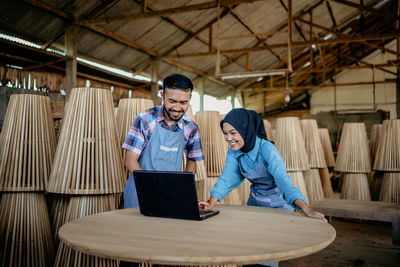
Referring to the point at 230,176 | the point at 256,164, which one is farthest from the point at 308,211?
the point at 230,176

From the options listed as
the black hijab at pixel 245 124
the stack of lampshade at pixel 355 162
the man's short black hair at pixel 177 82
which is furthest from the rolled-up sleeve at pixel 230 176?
the stack of lampshade at pixel 355 162

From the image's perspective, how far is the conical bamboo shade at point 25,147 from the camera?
259 cm

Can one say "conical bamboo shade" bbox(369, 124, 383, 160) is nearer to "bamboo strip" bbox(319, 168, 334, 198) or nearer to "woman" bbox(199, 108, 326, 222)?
"bamboo strip" bbox(319, 168, 334, 198)

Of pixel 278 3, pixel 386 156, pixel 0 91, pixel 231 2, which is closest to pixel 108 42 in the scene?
pixel 0 91

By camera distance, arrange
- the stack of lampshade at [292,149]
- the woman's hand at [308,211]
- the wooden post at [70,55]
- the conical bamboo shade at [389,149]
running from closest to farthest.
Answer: the woman's hand at [308,211] < the stack of lampshade at [292,149] < the conical bamboo shade at [389,149] < the wooden post at [70,55]

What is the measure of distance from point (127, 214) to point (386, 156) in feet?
14.5

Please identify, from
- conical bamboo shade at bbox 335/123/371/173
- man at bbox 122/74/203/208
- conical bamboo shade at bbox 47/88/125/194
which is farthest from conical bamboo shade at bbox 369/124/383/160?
conical bamboo shade at bbox 47/88/125/194

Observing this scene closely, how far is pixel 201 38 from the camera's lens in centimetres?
1080

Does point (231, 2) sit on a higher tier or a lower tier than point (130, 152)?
higher

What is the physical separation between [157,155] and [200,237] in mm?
1116

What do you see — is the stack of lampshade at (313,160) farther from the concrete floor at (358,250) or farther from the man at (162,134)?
the man at (162,134)

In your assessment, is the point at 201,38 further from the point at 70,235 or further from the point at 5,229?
the point at 70,235

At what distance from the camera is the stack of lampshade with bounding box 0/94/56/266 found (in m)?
2.52

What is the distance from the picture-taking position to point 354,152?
5.59 m
